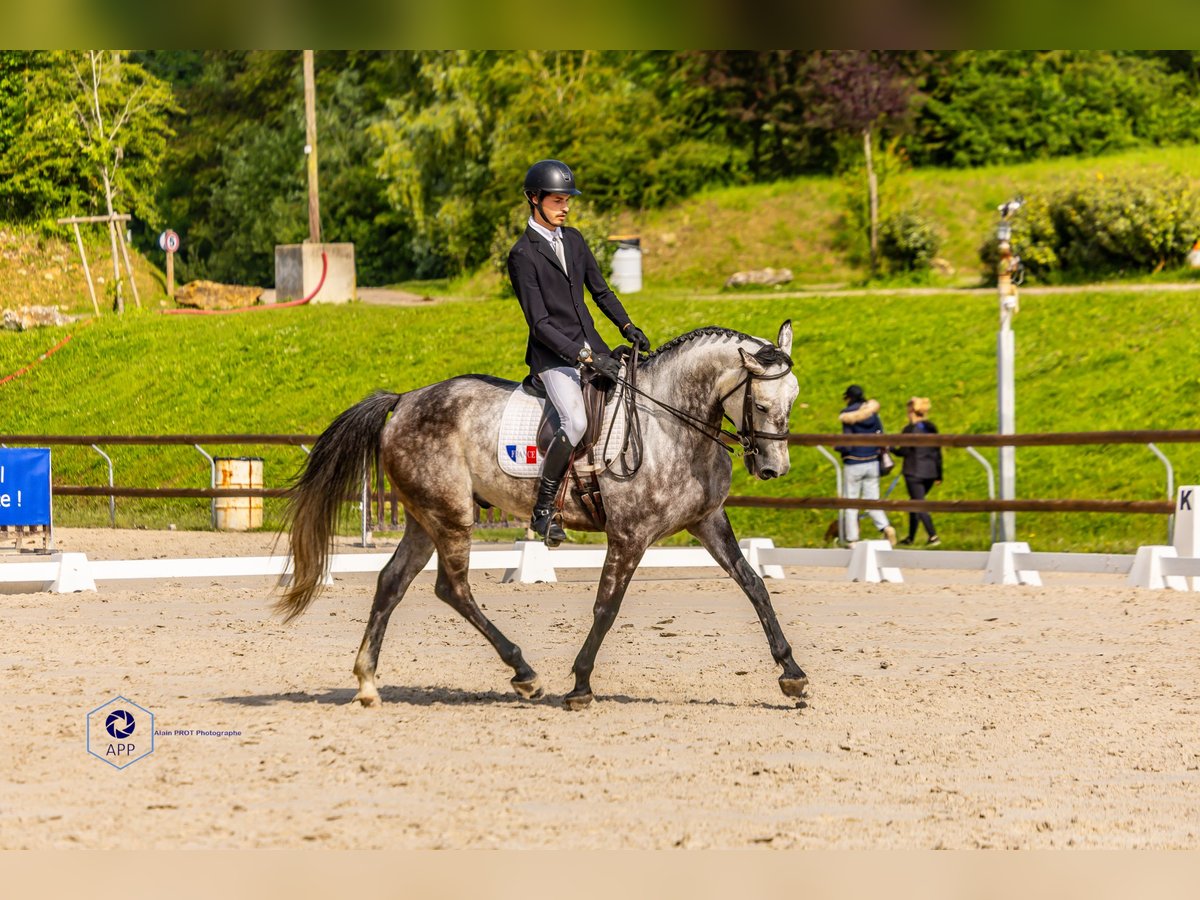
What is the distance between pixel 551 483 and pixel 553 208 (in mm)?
1134

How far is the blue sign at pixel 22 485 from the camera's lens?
43.7 feet

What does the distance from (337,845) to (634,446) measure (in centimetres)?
292

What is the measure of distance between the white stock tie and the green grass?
995 centimetres

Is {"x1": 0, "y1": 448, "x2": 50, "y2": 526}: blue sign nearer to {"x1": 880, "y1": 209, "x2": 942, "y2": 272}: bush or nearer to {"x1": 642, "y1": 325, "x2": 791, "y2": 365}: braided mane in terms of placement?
{"x1": 642, "y1": 325, "x2": 791, "y2": 365}: braided mane

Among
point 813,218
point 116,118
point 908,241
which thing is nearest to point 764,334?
point 908,241

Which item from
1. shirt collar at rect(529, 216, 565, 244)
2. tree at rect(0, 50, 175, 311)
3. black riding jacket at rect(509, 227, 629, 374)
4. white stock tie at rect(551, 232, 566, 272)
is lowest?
black riding jacket at rect(509, 227, 629, 374)

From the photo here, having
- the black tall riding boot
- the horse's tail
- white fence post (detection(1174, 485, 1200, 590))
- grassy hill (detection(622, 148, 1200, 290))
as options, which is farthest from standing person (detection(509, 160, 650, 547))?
grassy hill (detection(622, 148, 1200, 290))

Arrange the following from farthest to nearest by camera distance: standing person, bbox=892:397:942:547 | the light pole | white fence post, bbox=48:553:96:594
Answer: standing person, bbox=892:397:942:547, the light pole, white fence post, bbox=48:553:96:594

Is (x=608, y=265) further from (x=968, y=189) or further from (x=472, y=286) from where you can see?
(x=968, y=189)

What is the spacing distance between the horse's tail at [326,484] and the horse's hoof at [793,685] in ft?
6.67

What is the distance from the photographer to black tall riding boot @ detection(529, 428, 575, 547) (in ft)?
21.7

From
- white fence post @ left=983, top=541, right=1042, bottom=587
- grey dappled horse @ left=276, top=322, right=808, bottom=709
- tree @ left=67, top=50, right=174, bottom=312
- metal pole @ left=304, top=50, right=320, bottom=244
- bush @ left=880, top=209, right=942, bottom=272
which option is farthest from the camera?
tree @ left=67, top=50, right=174, bottom=312

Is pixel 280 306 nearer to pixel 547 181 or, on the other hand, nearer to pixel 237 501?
pixel 237 501

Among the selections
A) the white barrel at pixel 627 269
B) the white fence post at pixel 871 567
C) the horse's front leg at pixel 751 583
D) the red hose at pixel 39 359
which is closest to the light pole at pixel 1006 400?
the white fence post at pixel 871 567
